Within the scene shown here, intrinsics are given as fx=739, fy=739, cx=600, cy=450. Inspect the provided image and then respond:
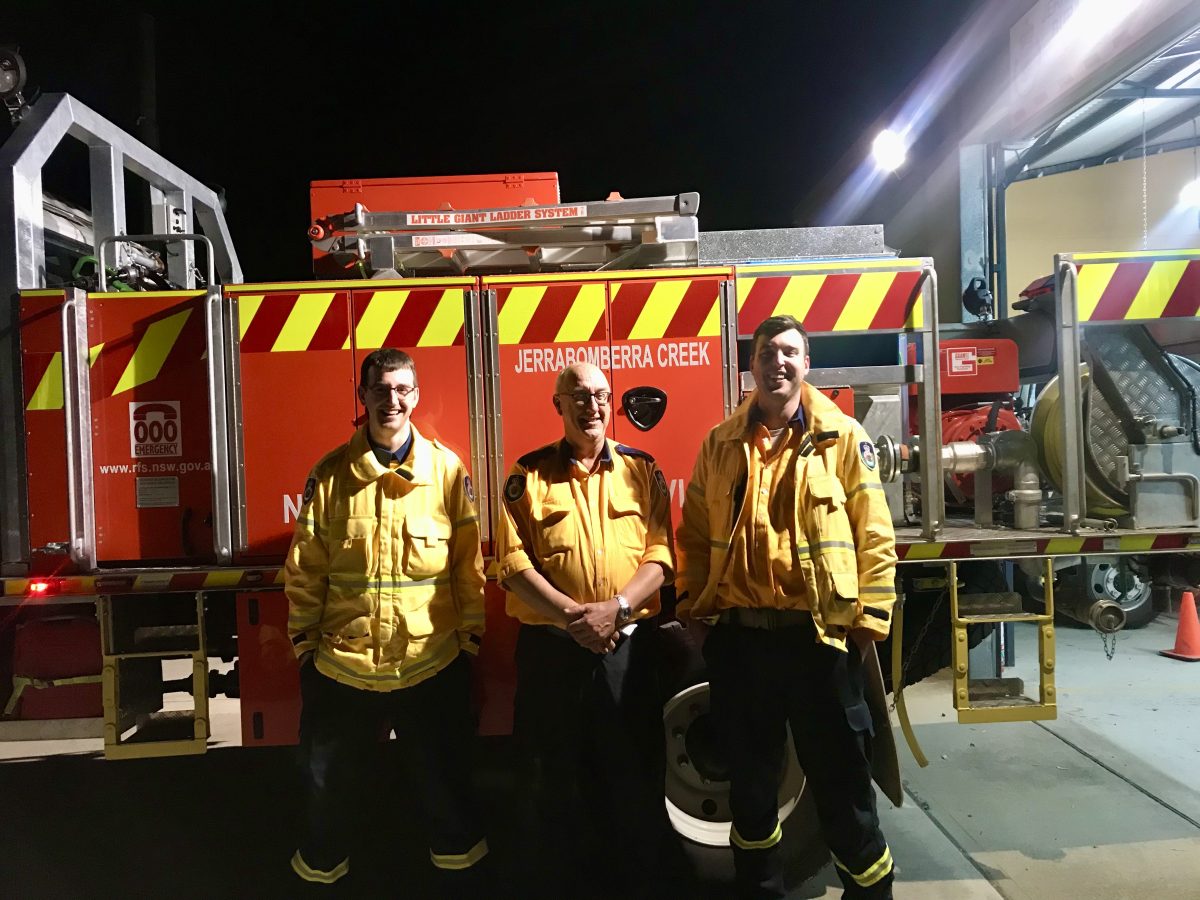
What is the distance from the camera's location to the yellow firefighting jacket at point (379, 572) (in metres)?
2.79

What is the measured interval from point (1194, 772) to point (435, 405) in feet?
16.2

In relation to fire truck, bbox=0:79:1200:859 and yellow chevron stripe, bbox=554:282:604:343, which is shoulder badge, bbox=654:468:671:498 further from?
yellow chevron stripe, bbox=554:282:604:343

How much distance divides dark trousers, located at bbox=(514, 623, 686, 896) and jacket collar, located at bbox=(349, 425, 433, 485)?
0.73 metres

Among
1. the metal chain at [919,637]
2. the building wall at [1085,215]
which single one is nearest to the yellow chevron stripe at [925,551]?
the metal chain at [919,637]

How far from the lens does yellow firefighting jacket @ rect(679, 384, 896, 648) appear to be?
2.61 m

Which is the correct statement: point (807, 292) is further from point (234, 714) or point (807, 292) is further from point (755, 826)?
point (234, 714)

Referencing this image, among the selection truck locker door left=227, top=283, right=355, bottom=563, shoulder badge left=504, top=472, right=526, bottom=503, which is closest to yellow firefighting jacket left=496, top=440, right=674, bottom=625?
shoulder badge left=504, top=472, right=526, bottom=503

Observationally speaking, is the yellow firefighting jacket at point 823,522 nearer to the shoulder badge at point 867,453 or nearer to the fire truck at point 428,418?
the shoulder badge at point 867,453

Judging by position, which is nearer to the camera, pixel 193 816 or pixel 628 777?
pixel 628 777

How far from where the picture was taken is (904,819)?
3.98 m

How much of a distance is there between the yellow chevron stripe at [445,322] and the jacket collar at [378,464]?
1.97 feet

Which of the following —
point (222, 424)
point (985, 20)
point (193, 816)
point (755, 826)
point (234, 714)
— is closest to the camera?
point (755, 826)

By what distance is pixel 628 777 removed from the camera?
2848 millimetres

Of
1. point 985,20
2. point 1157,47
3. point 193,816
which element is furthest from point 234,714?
point 985,20
